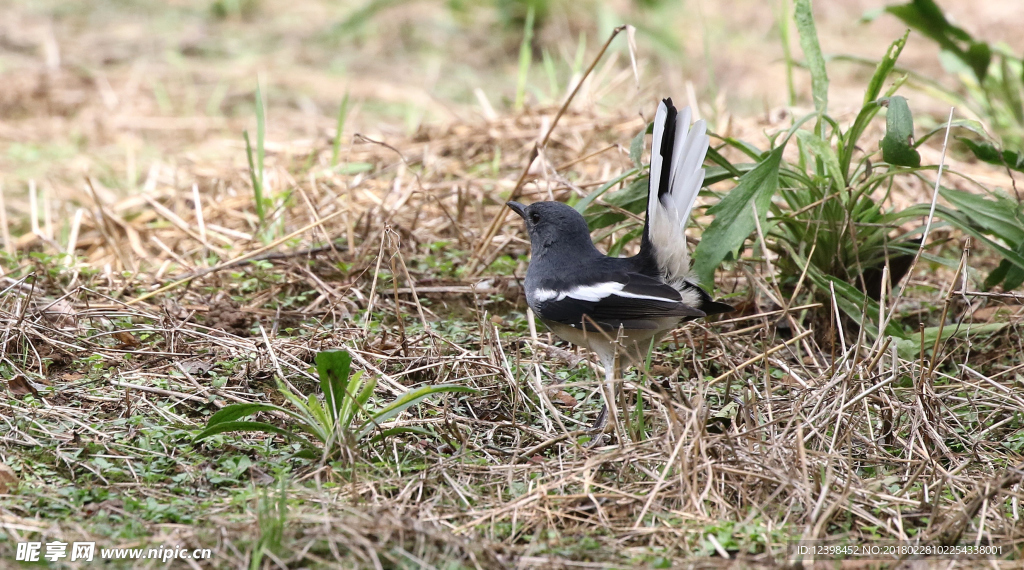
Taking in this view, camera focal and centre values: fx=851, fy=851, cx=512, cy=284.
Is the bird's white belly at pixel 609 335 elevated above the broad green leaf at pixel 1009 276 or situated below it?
below

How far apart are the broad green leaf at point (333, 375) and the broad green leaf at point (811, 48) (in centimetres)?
254

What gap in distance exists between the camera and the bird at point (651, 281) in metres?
3.32

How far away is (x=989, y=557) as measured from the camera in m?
2.30

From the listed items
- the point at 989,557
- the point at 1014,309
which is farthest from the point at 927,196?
the point at 989,557

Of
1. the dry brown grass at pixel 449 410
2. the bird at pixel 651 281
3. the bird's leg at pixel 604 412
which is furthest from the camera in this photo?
the bird at pixel 651 281

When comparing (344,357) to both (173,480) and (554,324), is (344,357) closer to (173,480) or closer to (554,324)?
(173,480)

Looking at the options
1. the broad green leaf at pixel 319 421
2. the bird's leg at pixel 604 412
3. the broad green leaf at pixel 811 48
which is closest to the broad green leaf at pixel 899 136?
the broad green leaf at pixel 811 48

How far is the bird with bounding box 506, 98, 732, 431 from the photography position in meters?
3.32

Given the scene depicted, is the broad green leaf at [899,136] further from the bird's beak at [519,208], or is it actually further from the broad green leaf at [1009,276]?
the bird's beak at [519,208]

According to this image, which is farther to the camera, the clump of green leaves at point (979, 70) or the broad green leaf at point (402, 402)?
the clump of green leaves at point (979, 70)

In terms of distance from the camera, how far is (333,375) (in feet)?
9.24

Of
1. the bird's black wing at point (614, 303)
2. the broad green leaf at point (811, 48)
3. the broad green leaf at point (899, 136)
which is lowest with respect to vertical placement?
the bird's black wing at point (614, 303)

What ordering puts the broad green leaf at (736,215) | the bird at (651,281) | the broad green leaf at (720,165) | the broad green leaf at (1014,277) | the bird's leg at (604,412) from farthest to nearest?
the broad green leaf at (720,165), the broad green leaf at (1014,277), the broad green leaf at (736,215), the bird at (651,281), the bird's leg at (604,412)

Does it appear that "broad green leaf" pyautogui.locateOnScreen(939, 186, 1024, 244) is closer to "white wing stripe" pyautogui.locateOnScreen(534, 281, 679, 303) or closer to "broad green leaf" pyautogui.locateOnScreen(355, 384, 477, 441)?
"white wing stripe" pyautogui.locateOnScreen(534, 281, 679, 303)
